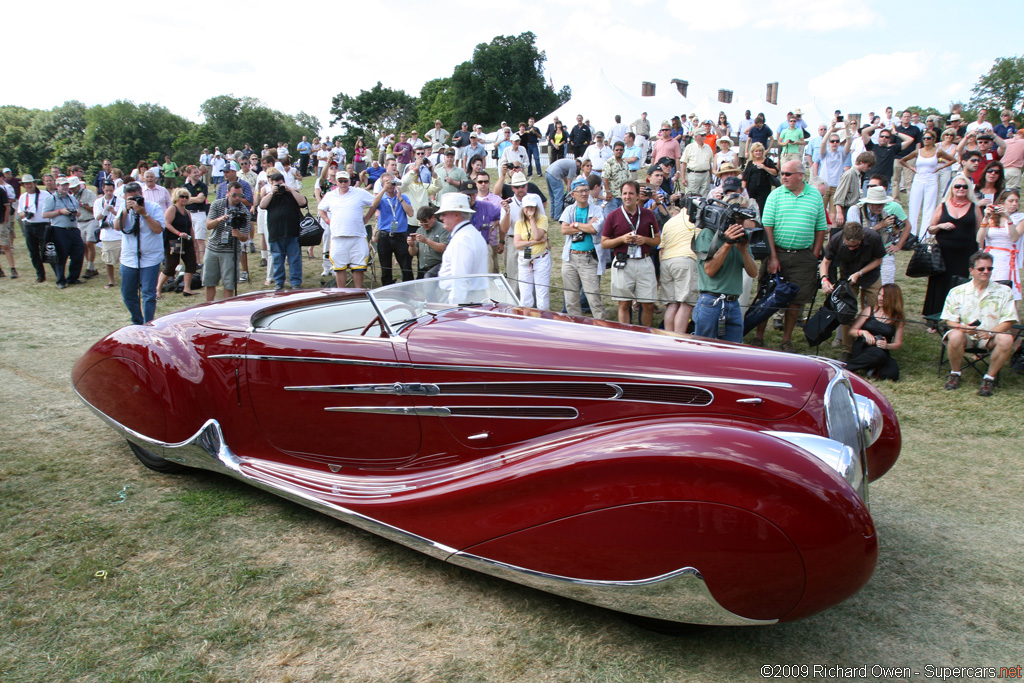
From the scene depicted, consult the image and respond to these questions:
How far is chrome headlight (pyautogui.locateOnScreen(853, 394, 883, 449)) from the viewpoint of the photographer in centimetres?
352

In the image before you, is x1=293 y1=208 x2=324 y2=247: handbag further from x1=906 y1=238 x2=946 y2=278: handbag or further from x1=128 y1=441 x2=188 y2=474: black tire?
x1=906 y1=238 x2=946 y2=278: handbag

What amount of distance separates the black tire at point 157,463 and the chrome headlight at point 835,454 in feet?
13.4

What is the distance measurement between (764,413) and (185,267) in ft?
36.4

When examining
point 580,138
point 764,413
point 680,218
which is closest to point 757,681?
point 764,413

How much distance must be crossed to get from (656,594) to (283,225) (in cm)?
890

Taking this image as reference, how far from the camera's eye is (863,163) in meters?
9.02

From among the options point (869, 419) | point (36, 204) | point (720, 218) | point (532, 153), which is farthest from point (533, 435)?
point (532, 153)

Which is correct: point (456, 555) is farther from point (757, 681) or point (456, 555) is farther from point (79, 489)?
point (79, 489)

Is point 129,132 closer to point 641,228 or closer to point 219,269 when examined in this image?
point 219,269

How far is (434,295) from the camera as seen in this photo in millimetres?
4250

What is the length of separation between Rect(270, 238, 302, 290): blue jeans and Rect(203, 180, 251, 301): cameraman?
51cm

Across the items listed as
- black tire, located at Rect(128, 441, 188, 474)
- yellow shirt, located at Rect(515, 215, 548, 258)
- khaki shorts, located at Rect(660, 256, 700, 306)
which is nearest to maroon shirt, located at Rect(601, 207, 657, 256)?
khaki shorts, located at Rect(660, 256, 700, 306)

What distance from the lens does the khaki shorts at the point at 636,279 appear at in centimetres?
803

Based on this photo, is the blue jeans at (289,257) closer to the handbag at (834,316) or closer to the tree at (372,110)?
the handbag at (834,316)
